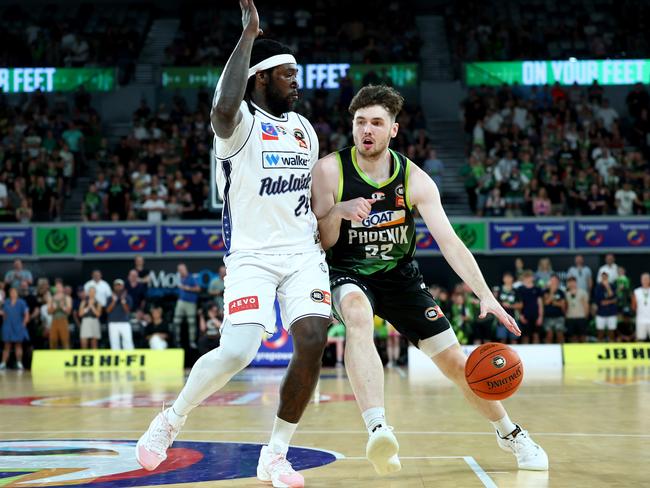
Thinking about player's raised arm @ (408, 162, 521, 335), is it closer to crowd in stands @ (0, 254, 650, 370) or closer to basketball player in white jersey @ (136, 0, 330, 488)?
basketball player in white jersey @ (136, 0, 330, 488)

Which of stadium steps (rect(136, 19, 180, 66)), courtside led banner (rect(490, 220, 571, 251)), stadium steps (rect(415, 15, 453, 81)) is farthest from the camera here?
stadium steps (rect(136, 19, 180, 66))

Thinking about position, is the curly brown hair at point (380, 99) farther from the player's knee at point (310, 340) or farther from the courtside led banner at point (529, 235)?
the courtside led banner at point (529, 235)

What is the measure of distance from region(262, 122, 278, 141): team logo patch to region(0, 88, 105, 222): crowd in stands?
1717 centimetres

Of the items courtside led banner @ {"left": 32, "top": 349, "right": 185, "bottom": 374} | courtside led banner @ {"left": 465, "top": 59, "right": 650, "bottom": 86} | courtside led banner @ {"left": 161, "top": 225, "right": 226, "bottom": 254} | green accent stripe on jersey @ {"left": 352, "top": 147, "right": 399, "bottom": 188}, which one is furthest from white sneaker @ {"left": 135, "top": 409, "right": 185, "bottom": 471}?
courtside led banner @ {"left": 465, "top": 59, "right": 650, "bottom": 86}

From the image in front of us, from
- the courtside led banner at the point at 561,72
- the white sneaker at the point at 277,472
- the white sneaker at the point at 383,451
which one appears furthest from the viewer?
the courtside led banner at the point at 561,72

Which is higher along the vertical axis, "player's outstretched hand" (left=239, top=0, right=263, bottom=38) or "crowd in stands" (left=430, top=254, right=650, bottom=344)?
"player's outstretched hand" (left=239, top=0, right=263, bottom=38)

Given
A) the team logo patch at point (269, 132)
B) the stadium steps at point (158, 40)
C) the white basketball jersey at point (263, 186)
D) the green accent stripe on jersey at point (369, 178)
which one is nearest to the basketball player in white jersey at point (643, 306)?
the green accent stripe on jersey at point (369, 178)

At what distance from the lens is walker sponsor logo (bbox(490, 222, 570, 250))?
68.9ft

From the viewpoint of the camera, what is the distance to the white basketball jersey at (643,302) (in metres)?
19.5

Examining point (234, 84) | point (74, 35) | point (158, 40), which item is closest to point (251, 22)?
point (234, 84)

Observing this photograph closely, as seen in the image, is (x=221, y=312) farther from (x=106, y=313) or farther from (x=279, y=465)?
(x=279, y=465)

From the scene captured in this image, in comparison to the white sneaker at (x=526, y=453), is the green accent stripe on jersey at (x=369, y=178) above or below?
above

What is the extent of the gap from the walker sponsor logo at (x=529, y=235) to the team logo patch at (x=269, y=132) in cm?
1592

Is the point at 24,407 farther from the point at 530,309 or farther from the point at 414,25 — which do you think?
the point at 414,25
